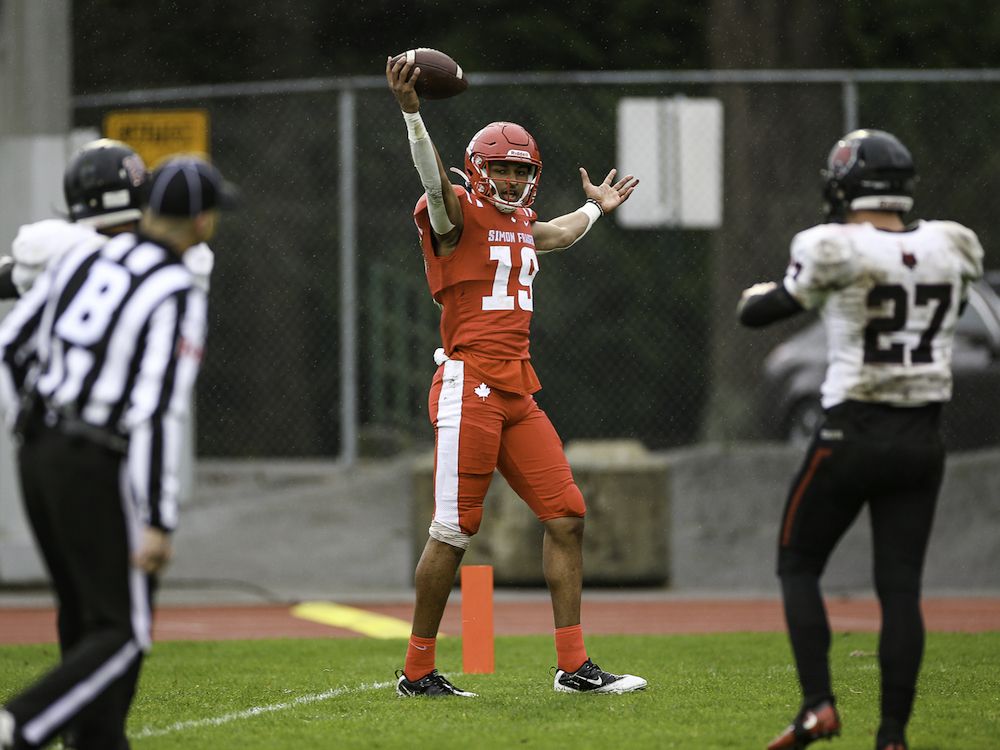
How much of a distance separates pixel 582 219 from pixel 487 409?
1248mm

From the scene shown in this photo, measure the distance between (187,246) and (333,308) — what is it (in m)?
11.4

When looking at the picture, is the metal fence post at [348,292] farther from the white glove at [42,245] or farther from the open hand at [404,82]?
the white glove at [42,245]

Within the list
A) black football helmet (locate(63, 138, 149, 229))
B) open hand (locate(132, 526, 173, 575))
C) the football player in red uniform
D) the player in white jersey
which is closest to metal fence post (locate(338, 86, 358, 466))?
the football player in red uniform

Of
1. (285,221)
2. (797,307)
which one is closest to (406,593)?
(285,221)

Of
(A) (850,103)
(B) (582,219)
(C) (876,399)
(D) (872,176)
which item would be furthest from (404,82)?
(A) (850,103)

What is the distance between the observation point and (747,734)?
235 inches

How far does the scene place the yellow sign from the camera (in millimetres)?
12914

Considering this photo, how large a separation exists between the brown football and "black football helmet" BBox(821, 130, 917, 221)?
202cm

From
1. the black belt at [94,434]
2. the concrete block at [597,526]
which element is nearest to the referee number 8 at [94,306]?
the black belt at [94,434]

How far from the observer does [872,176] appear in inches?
212

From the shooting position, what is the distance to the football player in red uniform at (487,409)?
6852mm

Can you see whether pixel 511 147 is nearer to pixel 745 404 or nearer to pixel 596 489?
pixel 596 489

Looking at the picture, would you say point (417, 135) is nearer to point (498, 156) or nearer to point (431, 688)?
point (498, 156)

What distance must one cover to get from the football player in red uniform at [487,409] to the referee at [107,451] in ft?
7.35
